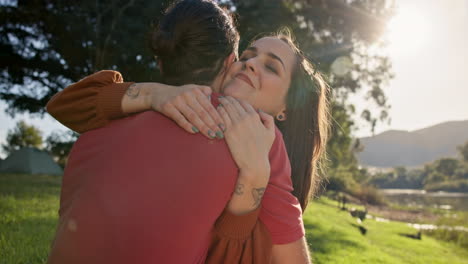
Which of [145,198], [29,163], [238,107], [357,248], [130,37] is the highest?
[130,37]

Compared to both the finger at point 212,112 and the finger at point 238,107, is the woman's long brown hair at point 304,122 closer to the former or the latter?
the finger at point 238,107

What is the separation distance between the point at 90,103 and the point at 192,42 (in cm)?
63

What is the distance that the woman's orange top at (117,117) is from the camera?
1614 millimetres

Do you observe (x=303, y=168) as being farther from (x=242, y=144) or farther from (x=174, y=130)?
(x=174, y=130)

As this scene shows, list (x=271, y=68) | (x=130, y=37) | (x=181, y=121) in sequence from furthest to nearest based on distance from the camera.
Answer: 1. (x=130, y=37)
2. (x=271, y=68)
3. (x=181, y=121)

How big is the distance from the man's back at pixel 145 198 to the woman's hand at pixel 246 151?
0.35ft

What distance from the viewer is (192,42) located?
5.29ft

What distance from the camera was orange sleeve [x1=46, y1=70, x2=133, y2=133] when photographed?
5.33ft

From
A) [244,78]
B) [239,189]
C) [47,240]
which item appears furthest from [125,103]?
[47,240]

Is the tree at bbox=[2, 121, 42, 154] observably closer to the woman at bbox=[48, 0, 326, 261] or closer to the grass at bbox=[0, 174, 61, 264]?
the grass at bbox=[0, 174, 61, 264]

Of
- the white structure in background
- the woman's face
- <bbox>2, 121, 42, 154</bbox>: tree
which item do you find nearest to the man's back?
the woman's face

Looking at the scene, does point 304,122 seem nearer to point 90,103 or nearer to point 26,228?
point 90,103

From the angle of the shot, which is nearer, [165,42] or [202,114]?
[202,114]

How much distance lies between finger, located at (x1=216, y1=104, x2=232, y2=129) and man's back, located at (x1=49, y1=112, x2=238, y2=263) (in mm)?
141
